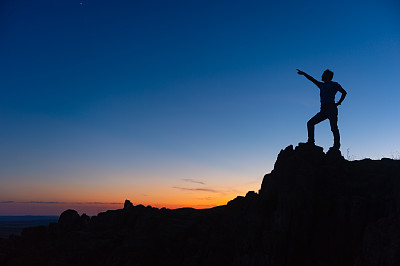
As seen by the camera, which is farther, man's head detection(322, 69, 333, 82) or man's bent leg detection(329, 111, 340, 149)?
man's head detection(322, 69, 333, 82)

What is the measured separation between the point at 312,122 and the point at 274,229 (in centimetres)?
810

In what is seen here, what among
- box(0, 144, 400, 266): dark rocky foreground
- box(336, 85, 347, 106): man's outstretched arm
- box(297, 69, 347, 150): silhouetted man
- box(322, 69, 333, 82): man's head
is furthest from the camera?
box(322, 69, 333, 82): man's head

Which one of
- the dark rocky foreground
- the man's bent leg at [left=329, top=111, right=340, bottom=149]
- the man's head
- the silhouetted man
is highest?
the man's head

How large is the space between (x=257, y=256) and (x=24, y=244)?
20.2m

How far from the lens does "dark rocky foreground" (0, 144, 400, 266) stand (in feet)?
49.0

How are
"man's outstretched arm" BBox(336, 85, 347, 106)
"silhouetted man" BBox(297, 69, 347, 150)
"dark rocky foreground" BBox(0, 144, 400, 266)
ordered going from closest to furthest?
1. "dark rocky foreground" BBox(0, 144, 400, 266)
2. "man's outstretched arm" BBox(336, 85, 347, 106)
3. "silhouetted man" BBox(297, 69, 347, 150)

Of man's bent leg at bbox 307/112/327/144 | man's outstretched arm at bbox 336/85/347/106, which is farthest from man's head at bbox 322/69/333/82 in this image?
man's bent leg at bbox 307/112/327/144

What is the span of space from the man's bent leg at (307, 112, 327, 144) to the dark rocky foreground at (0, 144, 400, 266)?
1.04m

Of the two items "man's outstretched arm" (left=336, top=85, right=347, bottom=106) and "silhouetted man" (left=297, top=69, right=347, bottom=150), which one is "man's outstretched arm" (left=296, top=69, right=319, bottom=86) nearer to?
"silhouetted man" (left=297, top=69, right=347, bottom=150)

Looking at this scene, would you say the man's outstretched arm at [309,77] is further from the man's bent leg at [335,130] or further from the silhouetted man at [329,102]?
the man's bent leg at [335,130]

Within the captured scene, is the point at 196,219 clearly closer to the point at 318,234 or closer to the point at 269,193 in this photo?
the point at 269,193

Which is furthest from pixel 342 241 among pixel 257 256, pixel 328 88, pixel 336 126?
pixel 328 88

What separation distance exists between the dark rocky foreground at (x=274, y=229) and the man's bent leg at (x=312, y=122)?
1043 mm

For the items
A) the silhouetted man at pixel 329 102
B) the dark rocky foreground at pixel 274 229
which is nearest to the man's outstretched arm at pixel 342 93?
the silhouetted man at pixel 329 102
